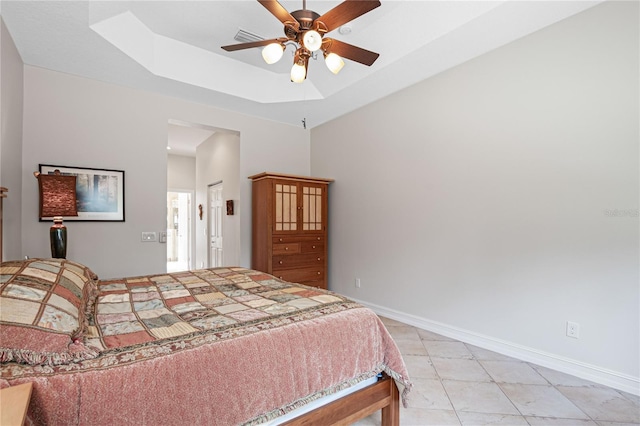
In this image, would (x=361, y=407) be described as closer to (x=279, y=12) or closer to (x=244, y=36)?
(x=279, y=12)

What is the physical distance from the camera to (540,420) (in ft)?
5.98

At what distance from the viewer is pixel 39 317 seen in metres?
1.11

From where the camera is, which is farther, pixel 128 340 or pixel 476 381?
pixel 476 381

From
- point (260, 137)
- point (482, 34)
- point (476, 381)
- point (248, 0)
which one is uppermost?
point (248, 0)

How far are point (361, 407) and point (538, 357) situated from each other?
1892 mm

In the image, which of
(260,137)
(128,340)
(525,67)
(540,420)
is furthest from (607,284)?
(260,137)

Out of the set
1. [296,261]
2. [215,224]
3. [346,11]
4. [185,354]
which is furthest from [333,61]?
[215,224]

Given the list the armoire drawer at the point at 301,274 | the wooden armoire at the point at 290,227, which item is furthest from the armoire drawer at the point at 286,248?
the armoire drawer at the point at 301,274

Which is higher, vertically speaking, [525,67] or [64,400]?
[525,67]

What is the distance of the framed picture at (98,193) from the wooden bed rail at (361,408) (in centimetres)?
324

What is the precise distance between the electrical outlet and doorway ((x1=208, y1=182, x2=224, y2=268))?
493 cm

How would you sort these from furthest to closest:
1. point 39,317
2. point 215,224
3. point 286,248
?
1. point 215,224
2. point 286,248
3. point 39,317

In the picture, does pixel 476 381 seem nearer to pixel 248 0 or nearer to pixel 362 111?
pixel 362 111

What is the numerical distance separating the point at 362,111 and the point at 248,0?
6.76 feet
